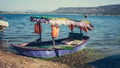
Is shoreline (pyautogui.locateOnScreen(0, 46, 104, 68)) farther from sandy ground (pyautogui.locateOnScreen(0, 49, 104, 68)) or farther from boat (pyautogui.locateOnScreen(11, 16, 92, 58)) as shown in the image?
boat (pyautogui.locateOnScreen(11, 16, 92, 58))

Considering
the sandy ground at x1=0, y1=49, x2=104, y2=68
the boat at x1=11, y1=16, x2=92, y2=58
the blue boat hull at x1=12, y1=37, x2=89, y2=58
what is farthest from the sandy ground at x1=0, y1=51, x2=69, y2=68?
the boat at x1=11, y1=16, x2=92, y2=58

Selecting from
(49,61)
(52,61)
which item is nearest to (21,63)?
(49,61)

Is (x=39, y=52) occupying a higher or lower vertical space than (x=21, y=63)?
higher

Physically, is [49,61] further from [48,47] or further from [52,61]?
[48,47]

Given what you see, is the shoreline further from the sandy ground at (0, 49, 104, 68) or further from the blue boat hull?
the blue boat hull

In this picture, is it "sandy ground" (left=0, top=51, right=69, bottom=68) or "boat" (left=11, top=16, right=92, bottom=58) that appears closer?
"sandy ground" (left=0, top=51, right=69, bottom=68)

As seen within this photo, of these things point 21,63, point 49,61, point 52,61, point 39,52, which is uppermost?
point 39,52

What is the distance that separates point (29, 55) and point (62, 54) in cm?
370

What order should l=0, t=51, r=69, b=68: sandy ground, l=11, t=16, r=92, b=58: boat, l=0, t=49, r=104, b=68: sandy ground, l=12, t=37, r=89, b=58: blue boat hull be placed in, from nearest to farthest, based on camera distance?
1. l=0, t=51, r=69, b=68: sandy ground
2. l=0, t=49, r=104, b=68: sandy ground
3. l=12, t=37, r=89, b=58: blue boat hull
4. l=11, t=16, r=92, b=58: boat

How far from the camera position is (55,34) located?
73.8 ft

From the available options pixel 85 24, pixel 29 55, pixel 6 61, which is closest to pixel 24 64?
pixel 6 61

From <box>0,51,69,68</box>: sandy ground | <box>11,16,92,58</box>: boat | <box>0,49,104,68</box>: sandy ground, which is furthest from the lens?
<box>11,16,92,58</box>: boat

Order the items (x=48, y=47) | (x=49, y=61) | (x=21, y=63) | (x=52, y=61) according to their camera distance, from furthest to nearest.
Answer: (x=48, y=47), (x=52, y=61), (x=49, y=61), (x=21, y=63)

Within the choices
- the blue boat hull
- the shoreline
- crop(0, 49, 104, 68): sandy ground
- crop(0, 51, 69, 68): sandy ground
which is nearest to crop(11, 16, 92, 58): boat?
the blue boat hull
